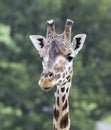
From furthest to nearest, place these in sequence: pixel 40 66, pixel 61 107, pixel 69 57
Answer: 1. pixel 40 66
2. pixel 61 107
3. pixel 69 57

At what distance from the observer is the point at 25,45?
26.0 m

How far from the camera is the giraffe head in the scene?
488cm

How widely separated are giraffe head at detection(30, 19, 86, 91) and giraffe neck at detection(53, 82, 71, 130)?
0.24 ft

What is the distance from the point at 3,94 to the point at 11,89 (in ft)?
1.68

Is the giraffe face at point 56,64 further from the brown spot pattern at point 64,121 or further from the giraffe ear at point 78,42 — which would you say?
the brown spot pattern at point 64,121

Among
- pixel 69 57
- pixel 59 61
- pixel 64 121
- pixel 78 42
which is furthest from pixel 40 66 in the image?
pixel 59 61

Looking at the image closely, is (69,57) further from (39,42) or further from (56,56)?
(39,42)

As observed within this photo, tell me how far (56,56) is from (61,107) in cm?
46

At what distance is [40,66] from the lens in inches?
1024

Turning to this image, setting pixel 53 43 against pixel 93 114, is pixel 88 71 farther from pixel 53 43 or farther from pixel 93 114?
pixel 53 43

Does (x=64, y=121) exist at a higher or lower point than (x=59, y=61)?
lower

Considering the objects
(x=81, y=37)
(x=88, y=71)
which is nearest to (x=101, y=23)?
(x=88, y=71)

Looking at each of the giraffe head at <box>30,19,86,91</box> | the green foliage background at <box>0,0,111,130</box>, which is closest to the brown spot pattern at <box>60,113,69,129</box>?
the giraffe head at <box>30,19,86,91</box>

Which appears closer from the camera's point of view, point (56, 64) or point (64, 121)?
point (56, 64)
